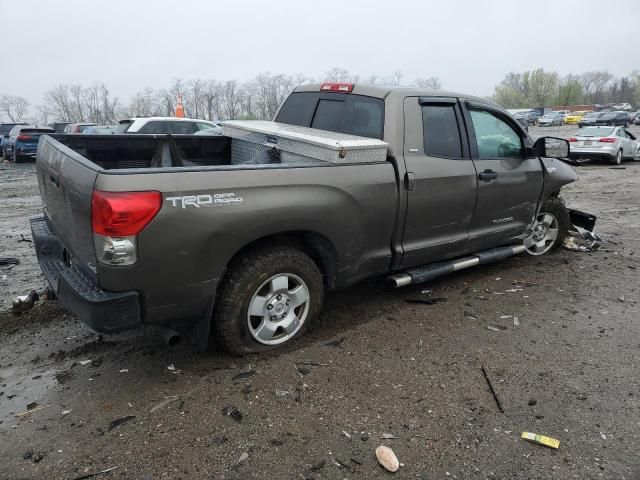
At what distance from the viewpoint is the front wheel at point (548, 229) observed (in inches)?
228

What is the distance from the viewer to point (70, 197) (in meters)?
3.04

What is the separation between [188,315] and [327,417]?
107cm

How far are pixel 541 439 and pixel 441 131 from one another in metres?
2.61

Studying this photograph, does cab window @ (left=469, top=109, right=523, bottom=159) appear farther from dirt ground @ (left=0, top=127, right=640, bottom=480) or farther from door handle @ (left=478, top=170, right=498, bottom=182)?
dirt ground @ (left=0, top=127, right=640, bottom=480)

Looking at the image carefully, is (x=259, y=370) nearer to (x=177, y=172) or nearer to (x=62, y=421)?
(x=62, y=421)

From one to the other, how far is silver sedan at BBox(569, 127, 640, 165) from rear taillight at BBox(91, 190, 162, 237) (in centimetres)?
1826

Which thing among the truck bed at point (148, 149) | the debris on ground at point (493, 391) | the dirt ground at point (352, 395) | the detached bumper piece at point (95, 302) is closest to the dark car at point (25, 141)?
the dirt ground at point (352, 395)

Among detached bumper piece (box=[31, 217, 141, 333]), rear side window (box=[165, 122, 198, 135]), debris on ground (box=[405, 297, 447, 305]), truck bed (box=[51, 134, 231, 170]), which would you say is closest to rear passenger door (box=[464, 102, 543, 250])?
debris on ground (box=[405, 297, 447, 305])

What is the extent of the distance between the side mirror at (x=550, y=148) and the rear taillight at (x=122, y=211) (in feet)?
13.2

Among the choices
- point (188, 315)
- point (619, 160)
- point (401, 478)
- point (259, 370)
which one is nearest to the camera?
point (401, 478)

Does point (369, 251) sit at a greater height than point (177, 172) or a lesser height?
lesser

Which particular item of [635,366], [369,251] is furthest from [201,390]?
[635,366]

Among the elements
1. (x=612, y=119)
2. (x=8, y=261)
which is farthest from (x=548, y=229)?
(x=612, y=119)

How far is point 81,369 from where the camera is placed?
341cm
